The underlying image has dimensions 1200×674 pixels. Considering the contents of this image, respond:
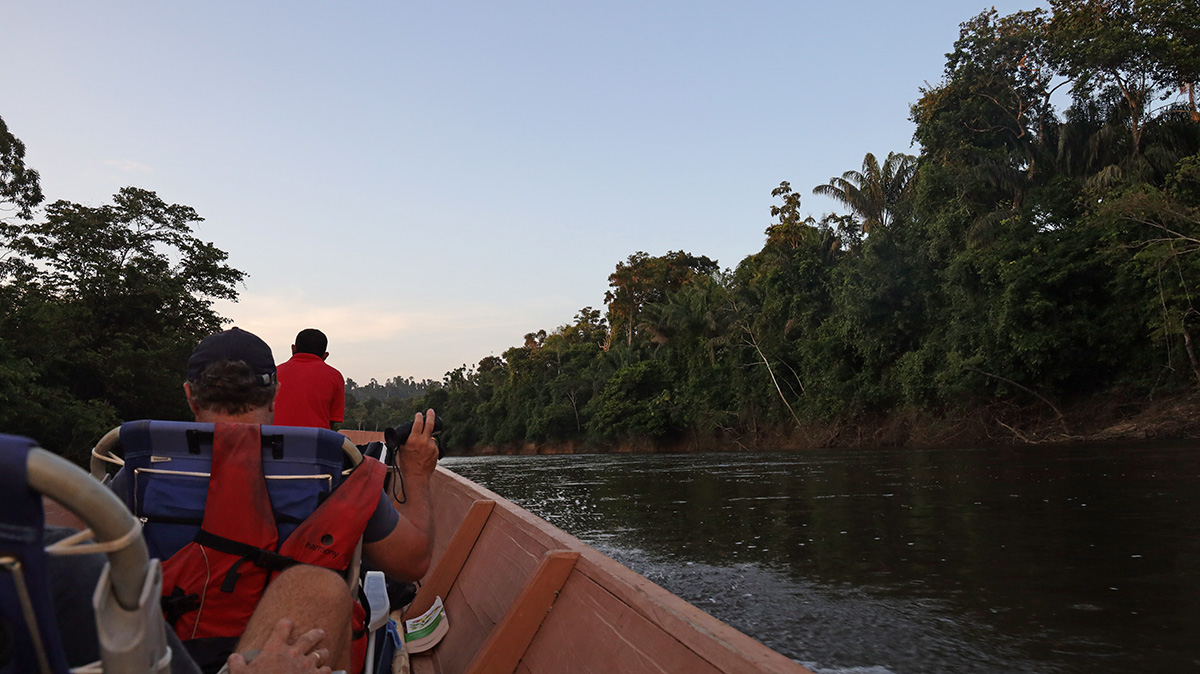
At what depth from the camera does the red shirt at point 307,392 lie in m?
3.45

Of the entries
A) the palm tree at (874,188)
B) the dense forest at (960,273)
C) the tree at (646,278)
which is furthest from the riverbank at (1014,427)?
the tree at (646,278)

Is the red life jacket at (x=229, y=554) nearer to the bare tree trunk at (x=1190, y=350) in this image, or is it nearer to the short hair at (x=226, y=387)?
the short hair at (x=226, y=387)

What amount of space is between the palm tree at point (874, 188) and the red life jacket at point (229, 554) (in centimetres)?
3416

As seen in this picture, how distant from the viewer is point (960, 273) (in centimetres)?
2555

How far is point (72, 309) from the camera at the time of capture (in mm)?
24953

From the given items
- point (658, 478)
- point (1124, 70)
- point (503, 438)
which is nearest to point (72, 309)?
point (658, 478)

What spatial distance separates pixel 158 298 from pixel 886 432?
86.5ft

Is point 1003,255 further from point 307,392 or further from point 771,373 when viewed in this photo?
point 307,392

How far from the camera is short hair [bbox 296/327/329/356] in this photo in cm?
358

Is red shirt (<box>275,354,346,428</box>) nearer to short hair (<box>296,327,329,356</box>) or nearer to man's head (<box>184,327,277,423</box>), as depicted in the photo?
short hair (<box>296,327,329,356</box>)

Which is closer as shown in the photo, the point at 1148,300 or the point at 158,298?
the point at 1148,300

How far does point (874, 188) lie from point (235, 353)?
34.8 m

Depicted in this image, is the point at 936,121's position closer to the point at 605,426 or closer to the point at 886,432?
the point at 886,432

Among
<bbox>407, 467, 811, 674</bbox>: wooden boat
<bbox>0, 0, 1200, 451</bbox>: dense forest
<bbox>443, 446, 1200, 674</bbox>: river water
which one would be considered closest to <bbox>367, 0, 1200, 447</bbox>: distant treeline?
<bbox>0, 0, 1200, 451</bbox>: dense forest
